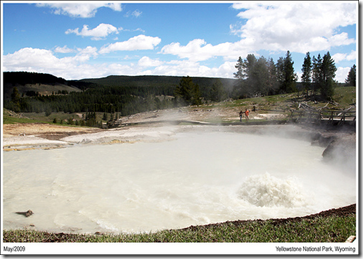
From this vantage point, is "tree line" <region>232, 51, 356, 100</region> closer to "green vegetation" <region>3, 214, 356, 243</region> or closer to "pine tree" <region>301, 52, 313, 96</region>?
"pine tree" <region>301, 52, 313, 96</region>

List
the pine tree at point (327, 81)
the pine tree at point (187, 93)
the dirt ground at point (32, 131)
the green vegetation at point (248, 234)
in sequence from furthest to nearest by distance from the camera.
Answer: the pine tree at point (187, 93) < the pine tree at point (327, 81) < the dirt ground at point (32, 131) < the green vegetation at point (248, 234)

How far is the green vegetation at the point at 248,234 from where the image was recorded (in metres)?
3.83

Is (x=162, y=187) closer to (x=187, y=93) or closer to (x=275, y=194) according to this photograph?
(x=275, y=194)

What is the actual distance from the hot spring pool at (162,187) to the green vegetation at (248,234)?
1.43m

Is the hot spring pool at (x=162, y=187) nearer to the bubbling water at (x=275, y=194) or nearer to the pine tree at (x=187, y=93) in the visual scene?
the bubbling water at (x=275, y=194)

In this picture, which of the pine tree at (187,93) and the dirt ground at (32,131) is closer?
the dirt ground at (32,131)

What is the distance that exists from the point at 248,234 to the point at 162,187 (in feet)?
15.4

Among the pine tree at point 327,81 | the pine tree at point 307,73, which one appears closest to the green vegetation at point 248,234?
the pine tree at point 327,81

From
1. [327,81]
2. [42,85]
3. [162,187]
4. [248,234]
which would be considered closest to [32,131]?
[162,187]

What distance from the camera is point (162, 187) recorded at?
8438 millimetres

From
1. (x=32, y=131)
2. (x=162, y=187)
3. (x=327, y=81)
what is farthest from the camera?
(x=327, y=81)

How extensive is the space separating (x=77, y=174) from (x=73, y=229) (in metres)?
4.86

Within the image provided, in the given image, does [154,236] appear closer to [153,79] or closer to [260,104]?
[260,104]

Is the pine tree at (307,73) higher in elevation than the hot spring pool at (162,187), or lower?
higher
